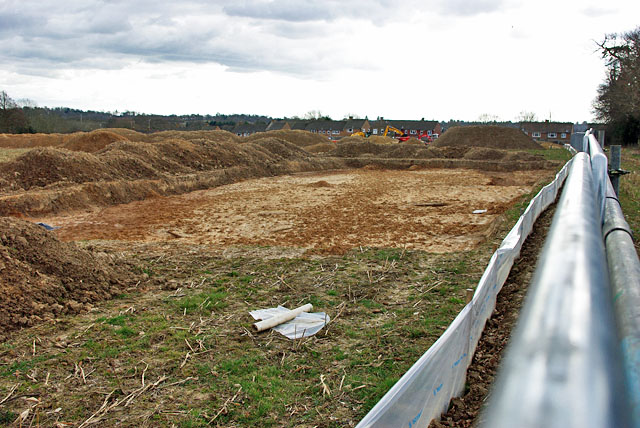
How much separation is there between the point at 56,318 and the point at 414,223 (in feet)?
29.2

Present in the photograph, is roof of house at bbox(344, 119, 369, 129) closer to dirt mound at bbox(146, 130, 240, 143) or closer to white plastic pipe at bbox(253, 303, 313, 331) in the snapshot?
dirt mound at bbox(146, 130, 240, 143)

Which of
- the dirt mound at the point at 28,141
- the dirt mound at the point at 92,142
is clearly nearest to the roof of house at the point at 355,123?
the dirt mound at the point at 28,141

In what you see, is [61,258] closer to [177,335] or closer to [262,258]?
[177,335]

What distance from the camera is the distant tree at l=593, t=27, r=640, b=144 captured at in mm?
37250

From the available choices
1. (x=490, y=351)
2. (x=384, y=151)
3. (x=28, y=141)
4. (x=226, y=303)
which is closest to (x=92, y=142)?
(x=28, y=141)

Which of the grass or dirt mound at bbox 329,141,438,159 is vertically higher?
dirt mound at bbox 329,141,438,159

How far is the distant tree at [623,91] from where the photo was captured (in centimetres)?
3725

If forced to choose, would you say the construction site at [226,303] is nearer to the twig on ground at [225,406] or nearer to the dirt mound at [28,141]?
the twig on ground at [225,406]

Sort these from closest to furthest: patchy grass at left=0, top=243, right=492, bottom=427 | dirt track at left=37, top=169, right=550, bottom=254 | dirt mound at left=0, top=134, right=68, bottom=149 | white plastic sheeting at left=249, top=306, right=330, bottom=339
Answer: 1. patchy grass at left=0, top=243, right=492, bottom=427
2. white plastic sheeting at left=249, top=306, right=330, bottom=339
3. dirt track at left=37, top=169, right=550, bottom=254
4. dirt mound at left=0, top=134, right=68, bottom=149

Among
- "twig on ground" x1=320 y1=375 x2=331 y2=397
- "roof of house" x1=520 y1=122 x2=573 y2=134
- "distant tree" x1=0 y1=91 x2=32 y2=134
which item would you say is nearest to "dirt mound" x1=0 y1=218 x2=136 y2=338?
"twig on ground" x1=320 y1=375 x2=331 y2=397

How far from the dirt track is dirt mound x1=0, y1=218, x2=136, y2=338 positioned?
337cm

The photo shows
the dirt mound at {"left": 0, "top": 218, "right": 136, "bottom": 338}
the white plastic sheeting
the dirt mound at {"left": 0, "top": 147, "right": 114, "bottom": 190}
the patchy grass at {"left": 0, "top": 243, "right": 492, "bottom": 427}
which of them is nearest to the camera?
the patchy grass at {"left": 0, "top": 243, "right": 492, "bottom": 427}

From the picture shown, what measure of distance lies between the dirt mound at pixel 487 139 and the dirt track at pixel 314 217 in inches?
1252

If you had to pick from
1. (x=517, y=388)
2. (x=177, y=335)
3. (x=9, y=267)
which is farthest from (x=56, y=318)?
(x=517, y=388)
